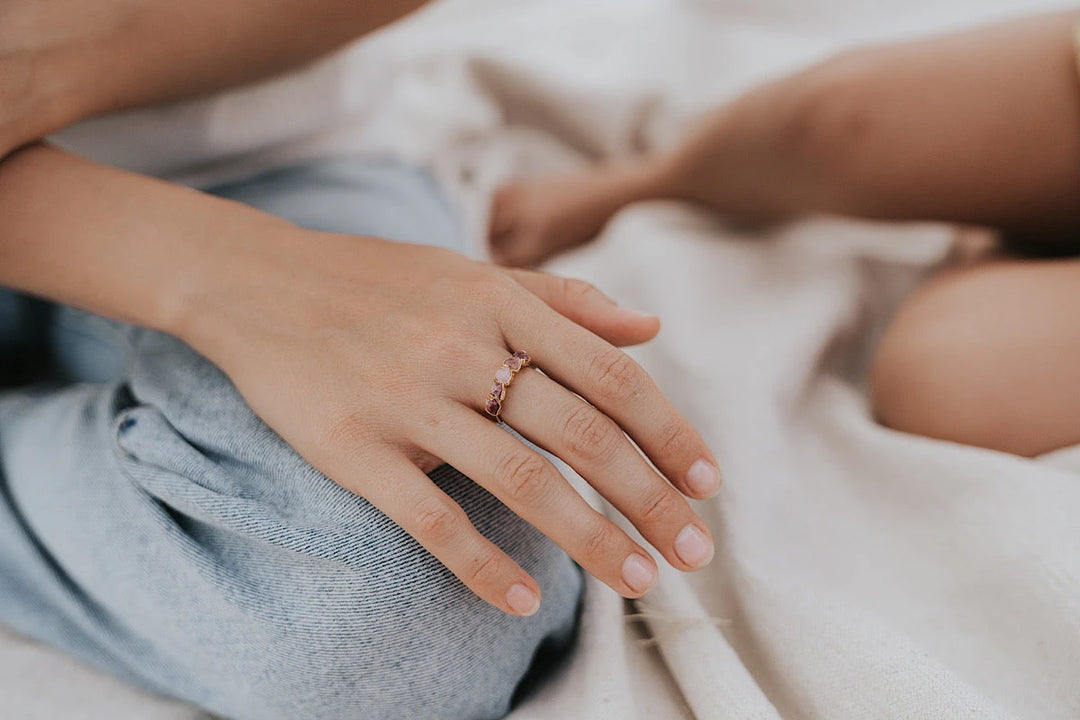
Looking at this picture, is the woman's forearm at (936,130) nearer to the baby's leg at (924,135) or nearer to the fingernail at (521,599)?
the baby's leg at (924,135)

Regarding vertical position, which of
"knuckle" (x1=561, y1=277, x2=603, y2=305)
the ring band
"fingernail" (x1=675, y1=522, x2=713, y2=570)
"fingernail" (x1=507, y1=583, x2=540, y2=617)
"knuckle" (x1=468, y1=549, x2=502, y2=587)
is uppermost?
→ "knuckle" (x1=561, y1=277, x2=603, y2=305)

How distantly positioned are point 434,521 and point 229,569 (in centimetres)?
15

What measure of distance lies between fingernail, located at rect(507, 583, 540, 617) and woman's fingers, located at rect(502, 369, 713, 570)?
2.6 inches

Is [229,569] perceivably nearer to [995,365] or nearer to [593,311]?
[593,311]

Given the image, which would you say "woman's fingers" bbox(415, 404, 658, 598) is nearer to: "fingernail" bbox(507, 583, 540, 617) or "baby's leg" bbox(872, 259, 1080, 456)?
"fingernail" bbox(507, 583, 540, 617)

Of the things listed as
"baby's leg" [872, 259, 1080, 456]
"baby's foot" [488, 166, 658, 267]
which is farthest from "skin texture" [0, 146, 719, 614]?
"baby's foot" [488, 166, 658, 267]

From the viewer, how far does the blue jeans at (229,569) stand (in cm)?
48

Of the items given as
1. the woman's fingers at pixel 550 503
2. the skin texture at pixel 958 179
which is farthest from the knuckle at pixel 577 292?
the skin texture at pixel 958 179

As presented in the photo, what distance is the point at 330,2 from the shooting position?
614 millimetres

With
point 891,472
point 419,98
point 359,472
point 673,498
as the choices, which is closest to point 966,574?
point 891,472

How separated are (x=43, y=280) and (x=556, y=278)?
343 mm

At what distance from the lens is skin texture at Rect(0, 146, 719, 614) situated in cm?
45

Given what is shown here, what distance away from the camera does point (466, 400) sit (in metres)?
0.47

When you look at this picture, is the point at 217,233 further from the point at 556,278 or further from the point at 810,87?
the point at 810,87
